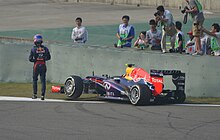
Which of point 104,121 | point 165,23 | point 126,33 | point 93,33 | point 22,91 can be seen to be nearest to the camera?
point 104,121

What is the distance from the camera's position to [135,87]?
52.5ft

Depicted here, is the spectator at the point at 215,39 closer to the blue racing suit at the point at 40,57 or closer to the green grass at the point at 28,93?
the green grass at the point at 28,93

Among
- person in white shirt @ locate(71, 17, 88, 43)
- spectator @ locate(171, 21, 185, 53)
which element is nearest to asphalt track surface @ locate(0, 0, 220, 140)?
spectator @ locate(171, 21, 185, 53)

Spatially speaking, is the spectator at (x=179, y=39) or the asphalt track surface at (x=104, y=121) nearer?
the asphalt track surface at (x=104, y=121)

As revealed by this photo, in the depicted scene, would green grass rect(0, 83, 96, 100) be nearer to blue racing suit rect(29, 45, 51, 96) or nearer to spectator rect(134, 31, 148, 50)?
blue racing suit rect(29, 45, 51, 96)

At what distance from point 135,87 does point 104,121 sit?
2.57m

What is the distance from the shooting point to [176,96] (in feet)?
53.7

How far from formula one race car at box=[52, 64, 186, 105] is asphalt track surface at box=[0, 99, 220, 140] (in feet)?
0.83

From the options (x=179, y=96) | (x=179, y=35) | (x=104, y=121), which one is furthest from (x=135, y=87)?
(x=179, y=35)

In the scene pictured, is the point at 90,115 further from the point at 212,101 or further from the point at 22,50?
the point at 22,50

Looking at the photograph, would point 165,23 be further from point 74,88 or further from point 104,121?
point 104,121

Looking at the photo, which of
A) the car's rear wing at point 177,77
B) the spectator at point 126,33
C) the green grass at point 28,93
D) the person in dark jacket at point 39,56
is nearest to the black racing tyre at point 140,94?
the car's rear wing at point 177,77

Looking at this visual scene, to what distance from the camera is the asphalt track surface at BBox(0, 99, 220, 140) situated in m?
12.0

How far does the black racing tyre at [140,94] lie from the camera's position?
15750mm
